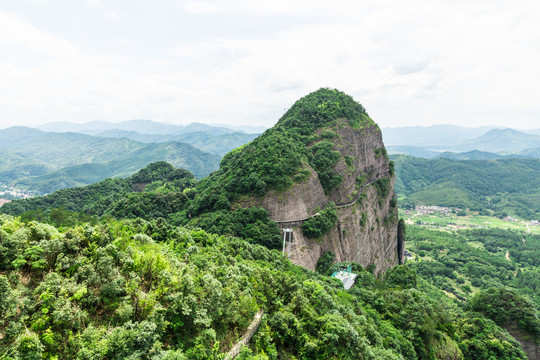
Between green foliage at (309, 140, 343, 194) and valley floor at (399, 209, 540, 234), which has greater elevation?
green foliage at (309, 140, 343, 194)

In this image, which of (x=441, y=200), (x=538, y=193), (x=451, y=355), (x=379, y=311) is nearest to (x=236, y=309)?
(x=379, y=311)

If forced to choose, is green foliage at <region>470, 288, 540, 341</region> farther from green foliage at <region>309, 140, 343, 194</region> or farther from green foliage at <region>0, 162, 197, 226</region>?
green foliage at <region>0, 162, 197, 226</region>

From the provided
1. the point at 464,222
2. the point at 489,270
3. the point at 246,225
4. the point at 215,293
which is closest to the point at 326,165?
the point at 246,225

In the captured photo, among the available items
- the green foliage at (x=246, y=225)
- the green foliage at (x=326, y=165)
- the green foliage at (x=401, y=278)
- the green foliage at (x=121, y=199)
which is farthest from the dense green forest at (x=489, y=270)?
the green foliage at (x=121, y=199)

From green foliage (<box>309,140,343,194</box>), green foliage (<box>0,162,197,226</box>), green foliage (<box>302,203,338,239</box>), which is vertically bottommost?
green foliage (<box>302,203,338,239</box>)

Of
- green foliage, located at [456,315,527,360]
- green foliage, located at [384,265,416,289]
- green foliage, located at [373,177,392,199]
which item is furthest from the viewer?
green foliage, located at [373,177,392,199]

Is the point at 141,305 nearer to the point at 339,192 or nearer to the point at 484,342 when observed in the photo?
the point at 484,342

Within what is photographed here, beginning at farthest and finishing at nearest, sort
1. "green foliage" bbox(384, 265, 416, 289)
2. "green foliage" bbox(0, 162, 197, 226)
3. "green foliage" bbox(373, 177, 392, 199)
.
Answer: "green foliage" bbox(373, 177, 392, 199)
"green foliage" bbox(0, 162, 197, 226)
"green foliage" bbox(384, 265, 416, 289)

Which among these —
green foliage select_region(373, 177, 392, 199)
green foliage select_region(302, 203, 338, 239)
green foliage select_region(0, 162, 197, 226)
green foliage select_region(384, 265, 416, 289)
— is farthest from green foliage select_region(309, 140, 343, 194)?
green foliage select_region(0, 162, 197, 226)
